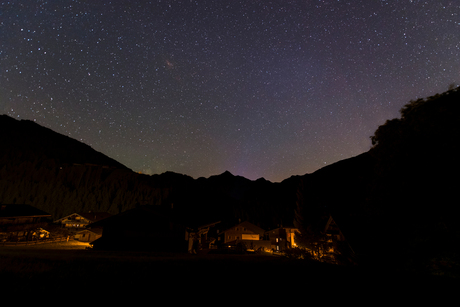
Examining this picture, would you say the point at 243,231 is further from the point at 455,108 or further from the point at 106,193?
the point at 106,193

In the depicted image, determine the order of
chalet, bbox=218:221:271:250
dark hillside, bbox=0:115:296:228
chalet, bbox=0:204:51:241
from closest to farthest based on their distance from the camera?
chalet, bbox=0:204:51:241
chalet, bbox=218:221:271:250
dark hillside, bbox=0:115:296:228

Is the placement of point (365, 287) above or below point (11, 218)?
below

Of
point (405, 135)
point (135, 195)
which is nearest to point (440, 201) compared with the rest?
point (405, 135)

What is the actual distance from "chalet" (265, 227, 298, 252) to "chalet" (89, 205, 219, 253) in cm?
3771

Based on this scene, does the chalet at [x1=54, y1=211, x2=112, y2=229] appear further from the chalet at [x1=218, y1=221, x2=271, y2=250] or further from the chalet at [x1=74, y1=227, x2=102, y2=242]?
the chalet at [x1=218, y1=221, x2=271, y2=250]

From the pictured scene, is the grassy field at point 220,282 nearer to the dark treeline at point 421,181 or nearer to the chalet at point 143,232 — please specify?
the dark treeline at point 421,181

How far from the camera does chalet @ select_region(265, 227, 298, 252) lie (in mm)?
59688

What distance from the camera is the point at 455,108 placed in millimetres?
12078

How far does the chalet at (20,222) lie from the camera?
149 feet

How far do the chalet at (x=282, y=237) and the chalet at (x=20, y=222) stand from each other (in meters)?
53.0

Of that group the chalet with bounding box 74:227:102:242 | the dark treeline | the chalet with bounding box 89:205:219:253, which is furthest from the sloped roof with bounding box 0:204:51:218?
the dark treeline

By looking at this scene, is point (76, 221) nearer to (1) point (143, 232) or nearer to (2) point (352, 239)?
(1) point (143, 232)

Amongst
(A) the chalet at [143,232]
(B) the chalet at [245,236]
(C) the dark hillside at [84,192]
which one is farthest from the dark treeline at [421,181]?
(C) the dark hillside at [84,192]

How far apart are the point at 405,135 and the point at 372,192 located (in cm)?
482
